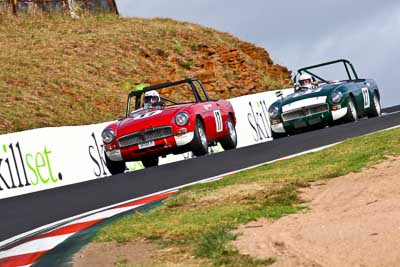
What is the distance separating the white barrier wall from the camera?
47.8 feet

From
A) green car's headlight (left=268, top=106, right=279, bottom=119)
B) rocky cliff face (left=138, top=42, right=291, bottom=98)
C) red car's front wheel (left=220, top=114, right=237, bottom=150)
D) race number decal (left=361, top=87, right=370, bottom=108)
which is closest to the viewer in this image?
red car's front wheel (left=220, top=114, right=237, bottom=150)

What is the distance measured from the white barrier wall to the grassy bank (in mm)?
4520

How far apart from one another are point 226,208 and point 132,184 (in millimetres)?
4029

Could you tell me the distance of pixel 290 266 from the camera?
16.9 ft

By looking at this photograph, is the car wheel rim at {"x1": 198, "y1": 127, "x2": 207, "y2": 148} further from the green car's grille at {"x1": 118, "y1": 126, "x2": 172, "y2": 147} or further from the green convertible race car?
the green convertible race car

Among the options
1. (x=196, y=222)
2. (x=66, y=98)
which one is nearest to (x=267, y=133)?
(x=66, y=98)

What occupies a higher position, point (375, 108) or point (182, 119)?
point (182, 119)

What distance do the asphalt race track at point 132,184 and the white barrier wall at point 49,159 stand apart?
2240 mm

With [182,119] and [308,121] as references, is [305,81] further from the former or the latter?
[182,119]

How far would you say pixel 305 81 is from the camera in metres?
18.8

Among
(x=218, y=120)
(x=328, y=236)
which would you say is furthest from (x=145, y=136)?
(x=328, y=236)

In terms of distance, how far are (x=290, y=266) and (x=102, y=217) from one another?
158 inches

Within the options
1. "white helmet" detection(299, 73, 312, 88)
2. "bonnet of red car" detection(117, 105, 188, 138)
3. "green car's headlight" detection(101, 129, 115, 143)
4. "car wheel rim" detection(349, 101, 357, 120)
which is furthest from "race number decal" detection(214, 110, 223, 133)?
"white helmet" detection(299, 73, 312, 88)

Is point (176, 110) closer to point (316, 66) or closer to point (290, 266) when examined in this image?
point (316, 66)
